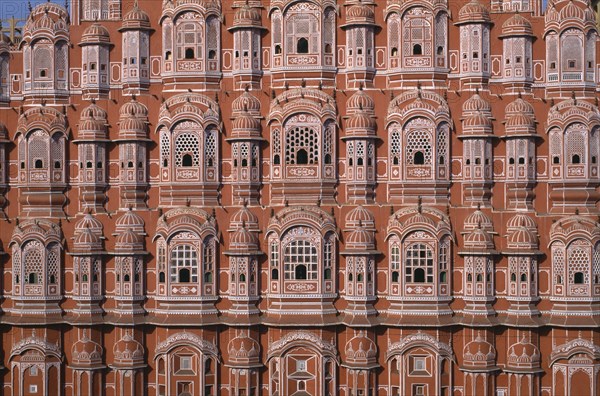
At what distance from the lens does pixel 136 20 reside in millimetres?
45938

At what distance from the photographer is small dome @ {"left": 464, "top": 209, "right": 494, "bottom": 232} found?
144ft

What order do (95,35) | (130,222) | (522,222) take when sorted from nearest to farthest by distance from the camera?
(522,222) → (130,222) → (95,35)

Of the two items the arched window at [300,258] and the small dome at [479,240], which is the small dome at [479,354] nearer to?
the small dome at [479,240]

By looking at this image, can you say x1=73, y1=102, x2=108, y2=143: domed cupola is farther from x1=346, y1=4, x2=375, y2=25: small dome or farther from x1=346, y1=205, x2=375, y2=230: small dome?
x1=346, y1=4, x2=375, y2=25: small dome

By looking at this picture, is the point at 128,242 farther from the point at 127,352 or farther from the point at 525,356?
the point at 525,356

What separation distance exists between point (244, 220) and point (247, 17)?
9304mm

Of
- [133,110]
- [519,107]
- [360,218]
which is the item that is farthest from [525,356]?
[133,110]

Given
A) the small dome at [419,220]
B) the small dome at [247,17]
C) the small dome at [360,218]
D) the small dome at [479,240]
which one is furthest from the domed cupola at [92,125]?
the small dome at [479,240]

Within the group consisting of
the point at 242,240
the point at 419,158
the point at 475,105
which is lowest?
the point at 242,240

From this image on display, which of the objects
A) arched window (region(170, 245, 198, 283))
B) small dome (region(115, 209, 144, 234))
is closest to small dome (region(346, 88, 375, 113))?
arched window (region(170, 245, 198, 283))

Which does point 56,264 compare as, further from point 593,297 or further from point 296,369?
point 593,297

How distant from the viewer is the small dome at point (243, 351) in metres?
44.5

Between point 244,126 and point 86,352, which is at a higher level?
point 244,126

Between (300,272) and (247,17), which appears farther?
(247,17)
